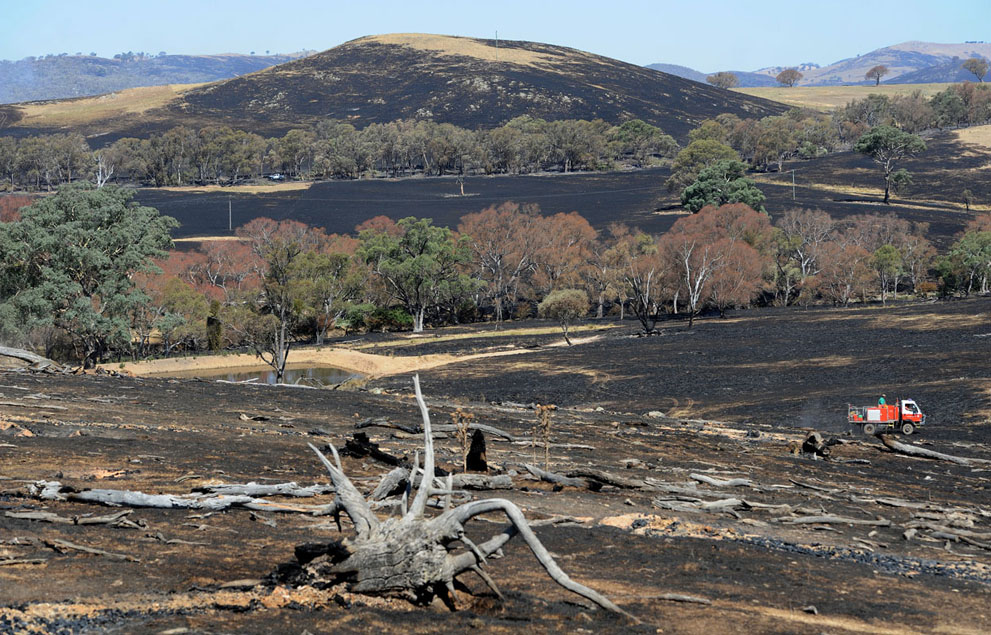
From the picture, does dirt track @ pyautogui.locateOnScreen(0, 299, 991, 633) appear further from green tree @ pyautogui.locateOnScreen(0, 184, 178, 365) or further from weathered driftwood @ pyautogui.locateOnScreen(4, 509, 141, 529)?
green tree @ pyautogui.locateOnScreen(0, 184, 178, 365)

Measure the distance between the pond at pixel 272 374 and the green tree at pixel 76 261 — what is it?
695cm

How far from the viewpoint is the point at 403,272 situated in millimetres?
74562

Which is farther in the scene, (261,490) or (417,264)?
(417,264)

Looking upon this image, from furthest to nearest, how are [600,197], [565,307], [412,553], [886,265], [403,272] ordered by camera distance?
[600,197] < [886,265] < [403,272] < [565,307] < [412,553]

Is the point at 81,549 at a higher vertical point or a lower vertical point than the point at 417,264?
higher

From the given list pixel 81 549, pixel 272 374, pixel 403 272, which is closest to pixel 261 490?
pixel 81 549

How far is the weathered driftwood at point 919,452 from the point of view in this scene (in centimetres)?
2411

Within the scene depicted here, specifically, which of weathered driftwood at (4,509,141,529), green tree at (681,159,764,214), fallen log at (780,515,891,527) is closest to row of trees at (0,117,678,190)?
green tree at (681,159,764,214)

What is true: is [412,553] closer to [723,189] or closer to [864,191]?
[723,189]

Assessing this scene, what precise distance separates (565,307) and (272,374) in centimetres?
2093

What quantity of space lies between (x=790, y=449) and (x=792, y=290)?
6130 cm

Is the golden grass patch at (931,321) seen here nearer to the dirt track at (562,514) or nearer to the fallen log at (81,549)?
the dirt track at (562,514)

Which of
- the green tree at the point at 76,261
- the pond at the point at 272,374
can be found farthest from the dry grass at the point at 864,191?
the green tree at the point at 76,261

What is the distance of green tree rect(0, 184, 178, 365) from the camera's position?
4759 cm
